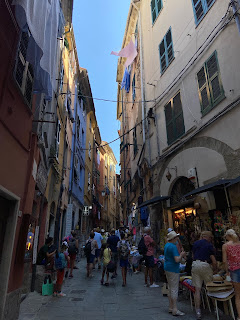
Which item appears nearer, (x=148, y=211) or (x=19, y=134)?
(x=19, y=134)

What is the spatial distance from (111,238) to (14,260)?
4.36m

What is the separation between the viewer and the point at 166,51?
11242mm

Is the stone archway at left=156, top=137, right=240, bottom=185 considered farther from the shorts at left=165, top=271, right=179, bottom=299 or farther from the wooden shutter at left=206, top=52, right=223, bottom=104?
the shorts at left=165, top=271, right=179, bottom=299

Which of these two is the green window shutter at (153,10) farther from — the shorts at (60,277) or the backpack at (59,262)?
the shorts at (60,277)

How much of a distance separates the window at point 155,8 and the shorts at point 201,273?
1261cm

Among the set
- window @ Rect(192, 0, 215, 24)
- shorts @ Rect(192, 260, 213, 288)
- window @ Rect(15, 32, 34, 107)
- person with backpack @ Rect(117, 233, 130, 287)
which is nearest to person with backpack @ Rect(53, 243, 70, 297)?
person with backpack @ Rect(117, 233, 130, 287)

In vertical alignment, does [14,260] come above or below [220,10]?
below

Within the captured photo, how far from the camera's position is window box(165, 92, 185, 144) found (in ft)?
31.4

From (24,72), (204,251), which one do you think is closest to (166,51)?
(24,72)

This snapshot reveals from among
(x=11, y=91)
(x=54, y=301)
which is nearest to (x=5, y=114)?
(x=11, y=91)

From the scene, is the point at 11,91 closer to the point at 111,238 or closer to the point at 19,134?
the point at 19,134

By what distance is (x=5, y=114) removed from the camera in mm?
4328

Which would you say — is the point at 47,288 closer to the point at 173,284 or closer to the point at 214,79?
the point at 173,284

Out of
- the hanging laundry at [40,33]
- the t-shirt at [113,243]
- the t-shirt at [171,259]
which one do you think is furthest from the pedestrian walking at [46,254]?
the hanging laundry at [40,33]
